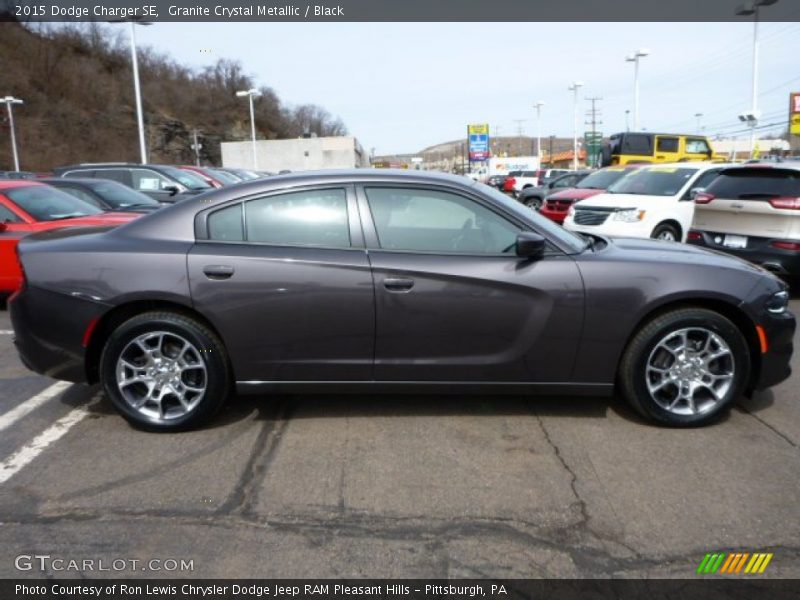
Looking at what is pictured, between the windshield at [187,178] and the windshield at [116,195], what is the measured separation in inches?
154

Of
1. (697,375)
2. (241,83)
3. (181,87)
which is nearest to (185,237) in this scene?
(697,375)

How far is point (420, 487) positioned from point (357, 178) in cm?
186

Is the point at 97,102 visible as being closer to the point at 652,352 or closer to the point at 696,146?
the point at 696,146

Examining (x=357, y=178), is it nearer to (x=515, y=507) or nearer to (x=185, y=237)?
(x=185, y=237)

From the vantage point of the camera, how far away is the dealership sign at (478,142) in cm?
5988

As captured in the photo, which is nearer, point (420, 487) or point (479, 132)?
point (420, 487)

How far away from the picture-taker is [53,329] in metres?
3.78

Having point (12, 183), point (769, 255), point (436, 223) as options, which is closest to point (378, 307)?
point (436, 223)

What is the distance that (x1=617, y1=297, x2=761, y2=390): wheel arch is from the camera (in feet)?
12.3

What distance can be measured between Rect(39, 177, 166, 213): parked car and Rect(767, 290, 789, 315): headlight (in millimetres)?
7917

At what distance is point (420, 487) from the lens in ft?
10.4

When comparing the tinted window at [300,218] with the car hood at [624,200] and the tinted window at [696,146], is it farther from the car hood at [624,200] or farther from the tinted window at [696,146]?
the tinted window at [696,146]

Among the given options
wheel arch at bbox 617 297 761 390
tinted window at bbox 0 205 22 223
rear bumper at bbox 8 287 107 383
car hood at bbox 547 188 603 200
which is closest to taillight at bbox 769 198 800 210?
wheel arch at bbox 617 297 761 390

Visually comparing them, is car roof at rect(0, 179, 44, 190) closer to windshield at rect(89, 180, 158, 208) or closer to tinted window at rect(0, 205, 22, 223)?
tinted window at rect(0, 205, 22, 223)
